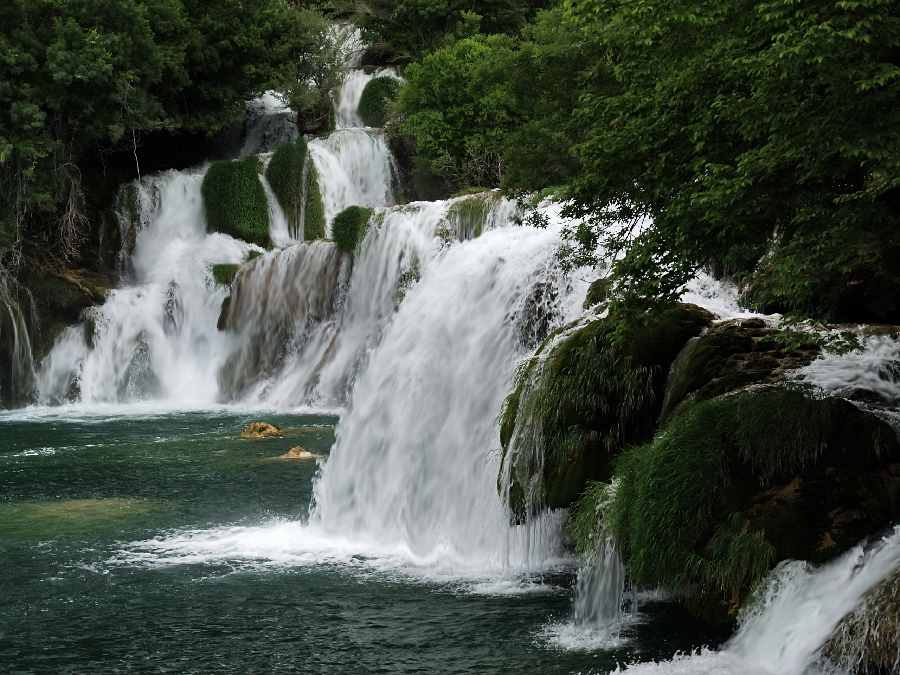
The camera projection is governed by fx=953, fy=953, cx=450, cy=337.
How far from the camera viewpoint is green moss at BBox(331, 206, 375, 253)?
25.8 metres

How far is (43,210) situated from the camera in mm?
28734

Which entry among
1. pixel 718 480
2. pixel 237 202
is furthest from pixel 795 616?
pixel 237 202

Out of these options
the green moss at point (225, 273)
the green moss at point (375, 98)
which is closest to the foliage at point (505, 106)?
the green moss at point (375, 98)

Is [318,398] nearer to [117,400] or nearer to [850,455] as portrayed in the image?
[117,400]

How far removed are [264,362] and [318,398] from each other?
2.82 meters

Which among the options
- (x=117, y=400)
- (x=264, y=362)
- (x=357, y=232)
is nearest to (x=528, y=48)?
(x=357, y=232)

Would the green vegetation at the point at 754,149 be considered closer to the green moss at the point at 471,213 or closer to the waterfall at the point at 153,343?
the green moss at the point at 471,213

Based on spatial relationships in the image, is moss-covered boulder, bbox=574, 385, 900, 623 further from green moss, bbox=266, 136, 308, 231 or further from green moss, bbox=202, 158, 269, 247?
green moss, bbox=266, 136, 308, 231

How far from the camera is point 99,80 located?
27516 mm

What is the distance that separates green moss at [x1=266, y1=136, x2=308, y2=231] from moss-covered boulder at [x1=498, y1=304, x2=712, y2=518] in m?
22.5

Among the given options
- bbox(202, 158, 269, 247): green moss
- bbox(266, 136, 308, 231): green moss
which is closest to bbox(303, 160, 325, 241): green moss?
bbox(266, 136, 308, 231): green moss

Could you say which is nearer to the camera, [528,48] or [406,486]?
[406,486]

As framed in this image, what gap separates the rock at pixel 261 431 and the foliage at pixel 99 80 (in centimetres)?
1141

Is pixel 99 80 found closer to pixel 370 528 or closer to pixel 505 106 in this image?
pixel 505 106
